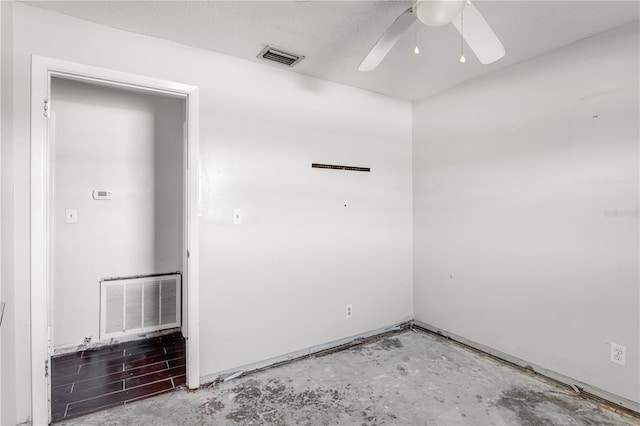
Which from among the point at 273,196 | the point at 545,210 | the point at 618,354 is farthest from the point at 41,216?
the point at 618,354

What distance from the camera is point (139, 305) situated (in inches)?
126

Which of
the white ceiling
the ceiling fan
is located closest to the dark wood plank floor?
the white ceiling

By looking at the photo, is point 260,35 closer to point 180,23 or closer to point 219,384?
point 180,23

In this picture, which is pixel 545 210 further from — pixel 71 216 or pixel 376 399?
pixel 71 216

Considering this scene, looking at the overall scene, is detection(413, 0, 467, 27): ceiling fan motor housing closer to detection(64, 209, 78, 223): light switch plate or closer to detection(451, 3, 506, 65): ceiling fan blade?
detection(451, 3, 506, 65): ceiling fan blade

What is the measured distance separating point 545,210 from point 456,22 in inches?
63.8

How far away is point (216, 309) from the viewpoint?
2.45 m

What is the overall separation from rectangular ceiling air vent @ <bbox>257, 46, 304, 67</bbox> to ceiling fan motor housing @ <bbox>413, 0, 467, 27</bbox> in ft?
3.82

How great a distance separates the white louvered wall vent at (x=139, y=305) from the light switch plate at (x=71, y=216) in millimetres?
615

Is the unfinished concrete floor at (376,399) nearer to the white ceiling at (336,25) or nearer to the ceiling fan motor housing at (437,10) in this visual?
the ceiling fan motor housing at (437,10)

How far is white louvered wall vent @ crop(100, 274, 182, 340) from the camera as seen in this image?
121 inches

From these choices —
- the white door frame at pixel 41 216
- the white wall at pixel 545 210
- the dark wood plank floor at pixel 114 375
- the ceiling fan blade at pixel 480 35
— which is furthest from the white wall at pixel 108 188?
the ceiling fan blade at pixel 480 35

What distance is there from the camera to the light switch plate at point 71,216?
9.59 ft

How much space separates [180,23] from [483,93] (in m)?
2.44
